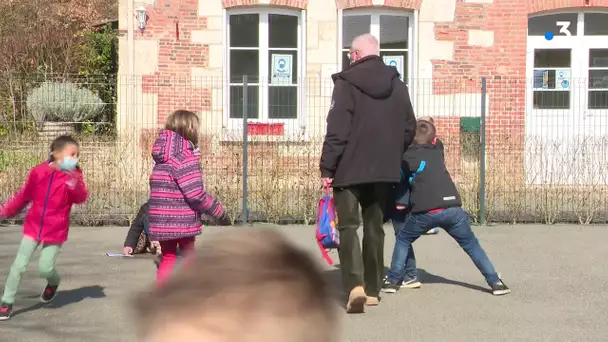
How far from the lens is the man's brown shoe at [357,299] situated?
701 centimetres

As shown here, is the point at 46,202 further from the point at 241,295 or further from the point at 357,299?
the point at 241,295

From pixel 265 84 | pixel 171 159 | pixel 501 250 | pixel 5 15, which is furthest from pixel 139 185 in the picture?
pixel 5 15

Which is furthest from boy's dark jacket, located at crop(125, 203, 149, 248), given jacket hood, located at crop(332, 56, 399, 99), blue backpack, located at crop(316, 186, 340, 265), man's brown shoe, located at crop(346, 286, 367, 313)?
jacket hood, located at crop(332, 56, 399, 99)

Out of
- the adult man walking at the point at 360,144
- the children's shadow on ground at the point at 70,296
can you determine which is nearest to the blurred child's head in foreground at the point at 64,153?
the children's shadow on ground at the point at 70,296

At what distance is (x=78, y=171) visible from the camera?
7094mm

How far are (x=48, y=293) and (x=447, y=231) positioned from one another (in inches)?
126

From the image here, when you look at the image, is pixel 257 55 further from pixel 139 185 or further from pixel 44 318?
pixel 44 318

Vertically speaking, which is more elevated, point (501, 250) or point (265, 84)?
point (265, 84)

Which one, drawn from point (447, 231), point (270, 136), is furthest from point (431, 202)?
point (270, 136)

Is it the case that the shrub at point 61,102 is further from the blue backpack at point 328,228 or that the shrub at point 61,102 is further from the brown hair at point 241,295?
the brown hair at point 241,295

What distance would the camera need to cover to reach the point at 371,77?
7.15 m

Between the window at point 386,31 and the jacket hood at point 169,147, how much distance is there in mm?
8794

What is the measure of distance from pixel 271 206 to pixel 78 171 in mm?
5110

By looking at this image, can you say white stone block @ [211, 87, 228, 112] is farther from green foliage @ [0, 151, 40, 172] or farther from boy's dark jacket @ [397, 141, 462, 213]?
boy's dark jacket @ [397, 141, 462, 213]
